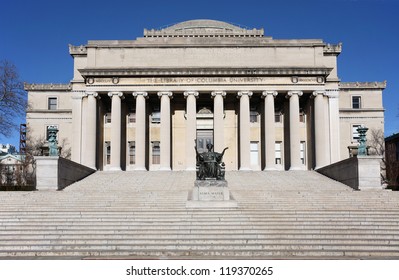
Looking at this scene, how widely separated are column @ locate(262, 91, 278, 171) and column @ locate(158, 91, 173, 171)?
30.5ft

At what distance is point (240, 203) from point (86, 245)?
9.02 m

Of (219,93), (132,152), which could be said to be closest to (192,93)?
(219,93)

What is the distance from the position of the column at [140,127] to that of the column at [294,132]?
555 inches

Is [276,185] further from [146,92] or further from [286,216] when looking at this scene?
[146,92]

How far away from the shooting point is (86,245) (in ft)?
57.1

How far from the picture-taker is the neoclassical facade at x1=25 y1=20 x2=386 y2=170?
44.0 meters

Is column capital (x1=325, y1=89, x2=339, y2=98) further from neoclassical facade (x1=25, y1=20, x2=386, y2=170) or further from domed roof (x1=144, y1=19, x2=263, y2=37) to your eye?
domed roof (x1=144, y1=19, x2=263, y2=37)

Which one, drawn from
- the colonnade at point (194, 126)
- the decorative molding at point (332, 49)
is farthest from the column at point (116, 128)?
the decorative molding at point (332, 49)

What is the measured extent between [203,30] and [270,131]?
1951cm

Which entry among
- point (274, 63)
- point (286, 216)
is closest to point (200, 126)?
point (274, 63)

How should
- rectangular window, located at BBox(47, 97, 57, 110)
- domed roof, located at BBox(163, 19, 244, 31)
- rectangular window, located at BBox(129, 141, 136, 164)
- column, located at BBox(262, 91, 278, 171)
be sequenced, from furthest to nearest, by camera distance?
domed roof, located at BBox(163, 19, 244, 31) < rectangular window, located at BBox(47, 97, 57, 110) < rectangular window, located at BBox(129, 141, 136, 164) < column, located at BBox(262, 91, 278, 171)

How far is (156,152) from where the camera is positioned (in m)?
47.5

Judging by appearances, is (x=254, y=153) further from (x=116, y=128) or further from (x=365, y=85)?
(x=365, y=85)

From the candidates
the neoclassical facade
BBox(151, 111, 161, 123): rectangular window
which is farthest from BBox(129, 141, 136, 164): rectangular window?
BBox(151, 111, 161, 123): rectangular window
